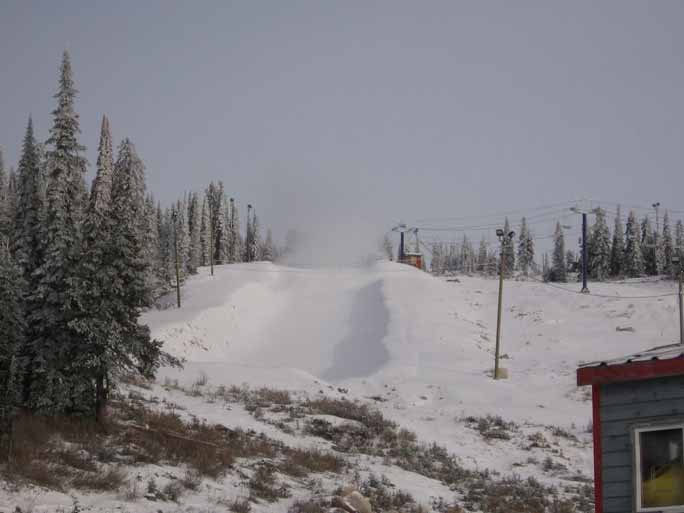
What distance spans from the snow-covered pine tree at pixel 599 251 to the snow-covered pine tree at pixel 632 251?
3.51 metres

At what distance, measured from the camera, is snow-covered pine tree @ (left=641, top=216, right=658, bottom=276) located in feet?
419

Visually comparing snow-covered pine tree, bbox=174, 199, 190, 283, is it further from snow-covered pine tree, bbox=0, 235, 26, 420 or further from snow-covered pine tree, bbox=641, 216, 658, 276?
snow-covered pine tree, bbox=641, 216, 658, 276

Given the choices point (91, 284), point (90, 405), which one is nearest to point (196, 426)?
point (90, 405)

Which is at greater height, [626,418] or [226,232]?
[226,232]

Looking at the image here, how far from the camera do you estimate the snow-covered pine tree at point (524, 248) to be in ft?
495

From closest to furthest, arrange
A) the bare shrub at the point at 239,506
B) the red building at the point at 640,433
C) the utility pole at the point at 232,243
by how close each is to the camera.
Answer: the red building at the point at 640,433
the bare shrub at the point at 239,506
the utility pole at the point at 232,243

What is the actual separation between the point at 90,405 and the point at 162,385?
35.1ft

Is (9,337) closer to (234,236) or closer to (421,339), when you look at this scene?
(421,339)

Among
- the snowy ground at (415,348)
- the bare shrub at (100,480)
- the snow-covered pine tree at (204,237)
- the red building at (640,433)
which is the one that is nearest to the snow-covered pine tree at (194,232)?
the snow-covered pine tree at (204,237)

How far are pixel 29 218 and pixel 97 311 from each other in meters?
14.4

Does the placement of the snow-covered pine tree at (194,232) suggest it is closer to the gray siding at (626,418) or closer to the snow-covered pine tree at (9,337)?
the snow-covered pine tree at (9,337)

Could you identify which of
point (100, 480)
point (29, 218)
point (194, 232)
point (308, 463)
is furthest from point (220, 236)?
point (100, 480)

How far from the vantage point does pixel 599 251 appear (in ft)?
404

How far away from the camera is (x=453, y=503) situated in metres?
20.7
